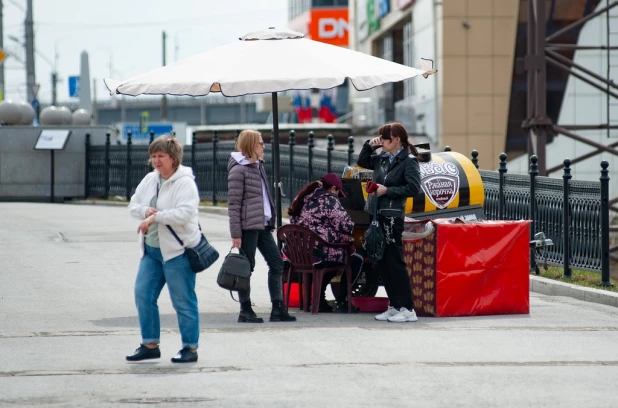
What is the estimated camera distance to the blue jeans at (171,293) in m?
8.43

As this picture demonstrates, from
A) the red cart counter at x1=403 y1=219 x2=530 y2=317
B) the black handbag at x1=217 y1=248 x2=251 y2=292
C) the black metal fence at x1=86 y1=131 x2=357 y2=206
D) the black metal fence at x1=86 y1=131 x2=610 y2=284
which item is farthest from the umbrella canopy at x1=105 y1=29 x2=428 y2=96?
the black metal fence at x1=86 y1=131 x2=357 y2=206

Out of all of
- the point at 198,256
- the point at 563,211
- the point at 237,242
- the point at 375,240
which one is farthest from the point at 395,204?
the point at 563,211

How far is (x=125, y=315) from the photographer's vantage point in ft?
36.4

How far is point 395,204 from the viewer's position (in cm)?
1069

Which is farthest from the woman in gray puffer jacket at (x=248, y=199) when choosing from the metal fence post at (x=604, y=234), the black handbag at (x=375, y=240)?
the metal fence post at (x=604, y=234)

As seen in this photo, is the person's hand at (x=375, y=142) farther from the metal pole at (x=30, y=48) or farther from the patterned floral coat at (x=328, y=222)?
the metal pole at (x=30, y=48)

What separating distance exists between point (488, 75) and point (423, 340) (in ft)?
111

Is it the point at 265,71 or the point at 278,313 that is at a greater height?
the point at 265,71

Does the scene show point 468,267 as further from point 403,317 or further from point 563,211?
point 563,211

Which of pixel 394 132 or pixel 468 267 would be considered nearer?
pixel 394 132

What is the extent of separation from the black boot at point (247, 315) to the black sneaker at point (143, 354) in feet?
7.08

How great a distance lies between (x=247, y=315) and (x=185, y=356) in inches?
90.5

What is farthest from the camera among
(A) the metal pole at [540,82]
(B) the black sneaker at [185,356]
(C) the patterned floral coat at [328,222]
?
(A) the metal pole at [540,82]

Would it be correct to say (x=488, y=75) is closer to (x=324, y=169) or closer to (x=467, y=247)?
(x=324, y=169)
